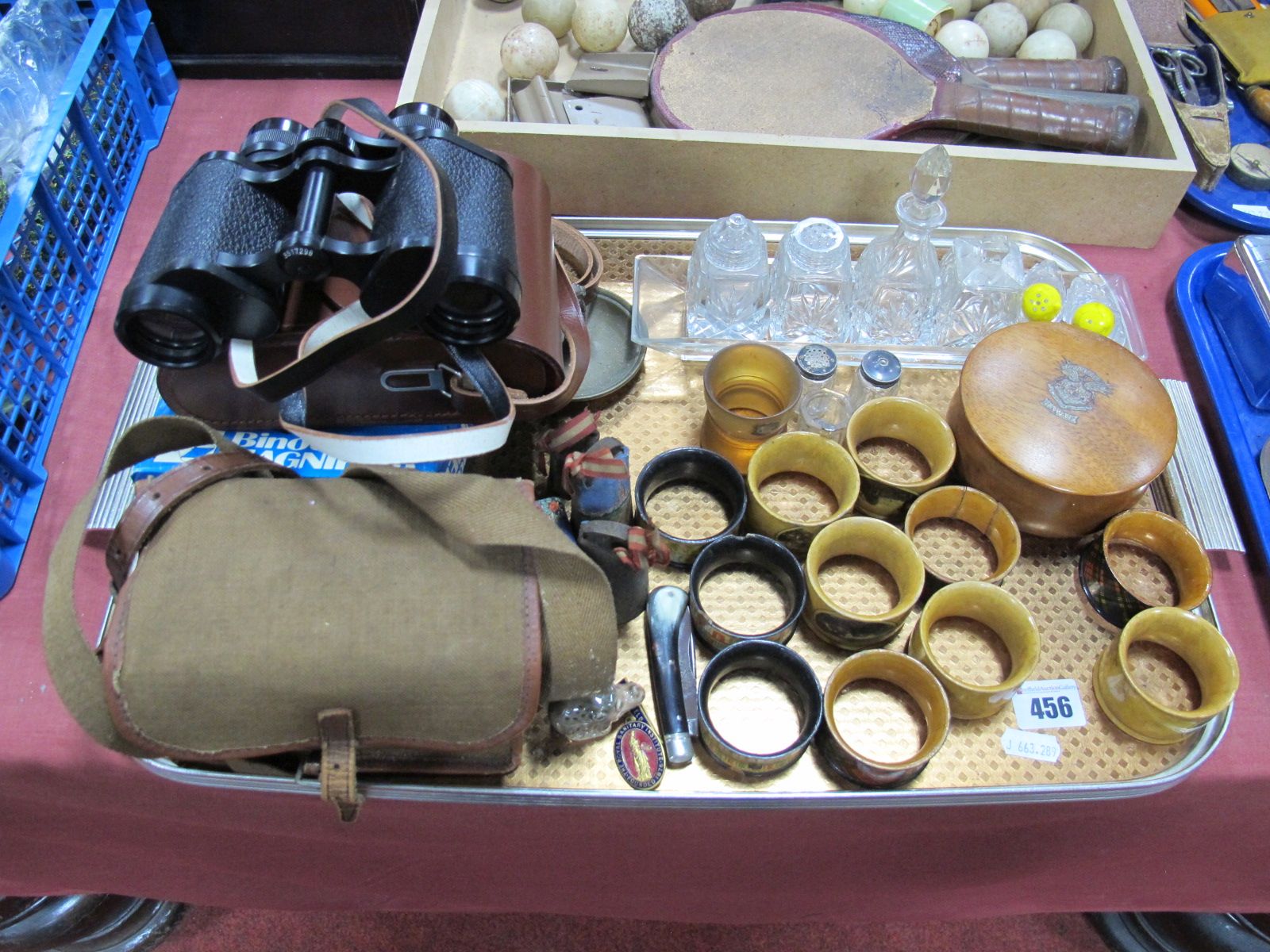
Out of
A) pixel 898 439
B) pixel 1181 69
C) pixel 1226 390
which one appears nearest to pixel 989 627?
pixel 898 439

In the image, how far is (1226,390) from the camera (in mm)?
865

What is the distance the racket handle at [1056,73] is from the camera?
1.00 meters

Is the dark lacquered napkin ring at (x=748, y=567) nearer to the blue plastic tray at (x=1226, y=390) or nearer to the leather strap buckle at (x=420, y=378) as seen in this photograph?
the leather strap buckle at (x=420, y=378)

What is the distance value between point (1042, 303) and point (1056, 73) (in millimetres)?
372

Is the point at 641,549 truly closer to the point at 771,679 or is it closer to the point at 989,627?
the point at 771,679

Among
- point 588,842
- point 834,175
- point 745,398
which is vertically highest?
point 834,175

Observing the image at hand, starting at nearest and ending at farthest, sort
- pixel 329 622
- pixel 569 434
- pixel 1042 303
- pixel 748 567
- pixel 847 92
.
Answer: pixel 329 622 < pixel 569 434 < pixel 748 567 < pixel 1042 303 < pixel 847 92

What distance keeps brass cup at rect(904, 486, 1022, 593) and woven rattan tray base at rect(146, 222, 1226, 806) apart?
0.01 meters

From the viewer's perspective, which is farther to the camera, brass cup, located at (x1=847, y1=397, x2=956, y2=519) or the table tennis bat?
the table tennis bat

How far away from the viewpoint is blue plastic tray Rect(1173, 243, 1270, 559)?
794mm

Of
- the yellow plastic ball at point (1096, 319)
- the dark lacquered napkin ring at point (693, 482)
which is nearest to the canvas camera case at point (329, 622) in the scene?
the dark lacquered napkin ring at point (693, 482)

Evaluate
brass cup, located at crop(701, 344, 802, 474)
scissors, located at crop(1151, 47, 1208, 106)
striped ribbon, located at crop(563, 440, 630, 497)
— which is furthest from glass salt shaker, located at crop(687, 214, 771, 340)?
scissors, located at crop(1151, 47, 1208, 106)

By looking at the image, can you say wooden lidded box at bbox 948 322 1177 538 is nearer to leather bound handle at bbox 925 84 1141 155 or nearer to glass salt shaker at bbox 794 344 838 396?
glass salt shaker at bbox 794 344 838 396

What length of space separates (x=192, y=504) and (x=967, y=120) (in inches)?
35.3
